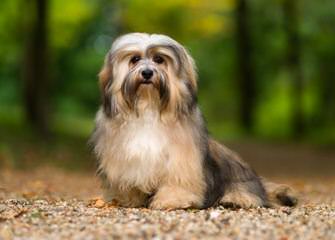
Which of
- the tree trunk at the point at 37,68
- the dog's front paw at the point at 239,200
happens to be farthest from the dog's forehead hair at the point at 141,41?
the tree trunk at the point at 37,68

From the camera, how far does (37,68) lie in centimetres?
2216

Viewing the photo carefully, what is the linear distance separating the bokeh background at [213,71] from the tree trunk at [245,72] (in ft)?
0.13

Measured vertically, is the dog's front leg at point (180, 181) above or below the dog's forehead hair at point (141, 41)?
below

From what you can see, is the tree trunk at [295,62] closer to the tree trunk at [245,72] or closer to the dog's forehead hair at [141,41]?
the tree trunk at [245,72]

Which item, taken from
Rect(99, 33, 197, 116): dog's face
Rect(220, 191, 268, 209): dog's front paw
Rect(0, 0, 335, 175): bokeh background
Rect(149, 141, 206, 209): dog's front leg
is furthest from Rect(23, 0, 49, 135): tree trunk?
Rect(149, 141, 206, 209): dog's front leg

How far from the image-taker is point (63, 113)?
39969 millimetres

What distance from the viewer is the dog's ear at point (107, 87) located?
25.5 feet

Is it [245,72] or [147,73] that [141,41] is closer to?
[147,73]

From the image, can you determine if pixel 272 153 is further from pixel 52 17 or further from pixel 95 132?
pixel 95 132

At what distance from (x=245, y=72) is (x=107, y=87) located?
962 inches

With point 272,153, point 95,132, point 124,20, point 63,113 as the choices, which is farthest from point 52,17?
point 95,132

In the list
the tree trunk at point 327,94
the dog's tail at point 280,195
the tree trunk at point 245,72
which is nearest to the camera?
the dog's tail at point 280,195

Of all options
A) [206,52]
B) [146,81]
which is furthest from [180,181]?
[206,52]

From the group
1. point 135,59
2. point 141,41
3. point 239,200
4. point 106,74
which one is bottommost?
point 239,200
